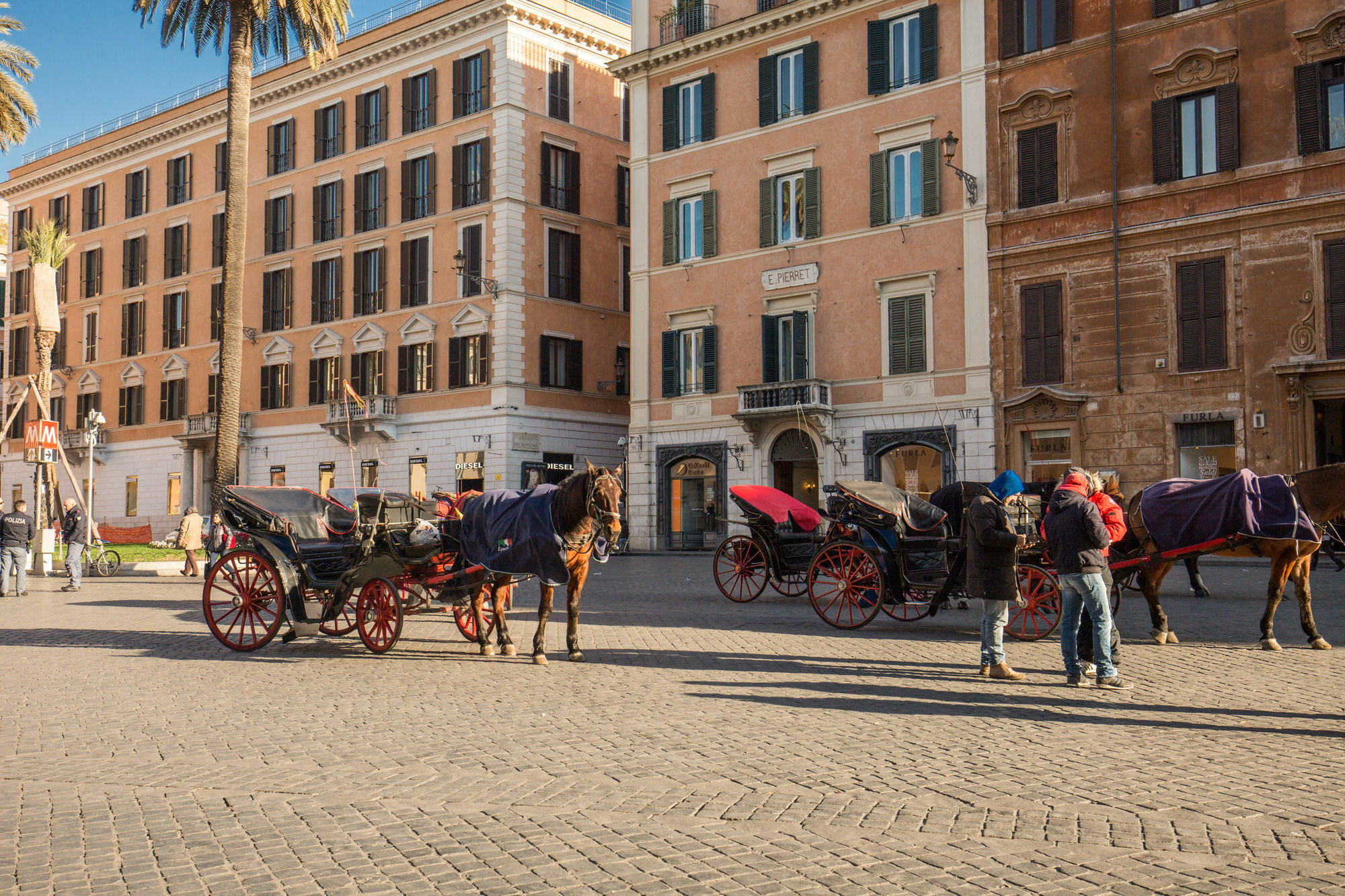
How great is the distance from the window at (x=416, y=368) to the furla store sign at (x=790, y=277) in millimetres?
13013

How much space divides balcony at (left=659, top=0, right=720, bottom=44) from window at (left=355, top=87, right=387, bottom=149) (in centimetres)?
1170

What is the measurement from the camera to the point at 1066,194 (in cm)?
2708

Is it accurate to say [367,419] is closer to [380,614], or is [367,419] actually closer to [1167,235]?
[1167,235]

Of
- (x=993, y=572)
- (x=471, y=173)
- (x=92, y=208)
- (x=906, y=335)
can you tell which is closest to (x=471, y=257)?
(x=471, y=173)

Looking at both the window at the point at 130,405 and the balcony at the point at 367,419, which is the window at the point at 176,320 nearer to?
the window at the point at 130,405

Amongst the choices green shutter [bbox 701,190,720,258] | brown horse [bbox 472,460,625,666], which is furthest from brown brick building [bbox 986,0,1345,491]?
brown horse [bbox 472,460,625,666]

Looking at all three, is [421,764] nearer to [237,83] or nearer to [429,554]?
[429,554]

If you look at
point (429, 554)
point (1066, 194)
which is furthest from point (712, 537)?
point (429, 554)

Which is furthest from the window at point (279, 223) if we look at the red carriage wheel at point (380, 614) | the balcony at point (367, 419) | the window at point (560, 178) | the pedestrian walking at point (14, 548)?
the red carriage wheel at point (380, 614)

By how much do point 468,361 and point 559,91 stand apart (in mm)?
9595

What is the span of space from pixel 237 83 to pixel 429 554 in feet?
57.8

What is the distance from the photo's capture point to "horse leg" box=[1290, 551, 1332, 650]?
37.1 feet

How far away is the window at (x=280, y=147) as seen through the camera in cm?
4519

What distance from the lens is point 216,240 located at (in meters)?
47.3
